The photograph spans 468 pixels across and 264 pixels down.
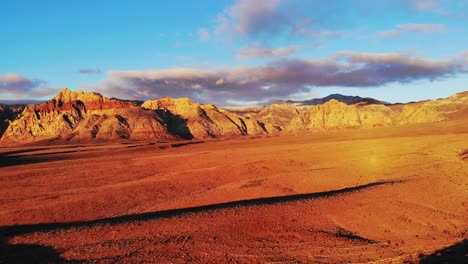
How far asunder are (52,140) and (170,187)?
342 feet

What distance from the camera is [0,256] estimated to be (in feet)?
39.9

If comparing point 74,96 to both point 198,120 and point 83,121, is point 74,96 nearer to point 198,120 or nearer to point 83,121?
point 83,121

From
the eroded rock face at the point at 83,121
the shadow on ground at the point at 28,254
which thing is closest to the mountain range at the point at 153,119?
the eroded rock face at the point at 83,121

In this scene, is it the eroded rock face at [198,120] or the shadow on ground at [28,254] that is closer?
the shadow on ground at [28,254]

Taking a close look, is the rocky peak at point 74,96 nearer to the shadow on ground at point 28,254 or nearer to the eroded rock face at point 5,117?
the eroded rock face at point 5,117

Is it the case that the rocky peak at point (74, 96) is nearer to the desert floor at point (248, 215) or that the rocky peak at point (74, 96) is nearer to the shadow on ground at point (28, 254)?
the desert floor at point (248, 215)

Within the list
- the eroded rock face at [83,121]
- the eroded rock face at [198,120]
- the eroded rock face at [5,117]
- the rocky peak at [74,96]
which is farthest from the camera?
the eroded rock face at [5,117]

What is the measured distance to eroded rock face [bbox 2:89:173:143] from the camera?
122125 mm

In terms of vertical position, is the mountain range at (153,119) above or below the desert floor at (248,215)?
above

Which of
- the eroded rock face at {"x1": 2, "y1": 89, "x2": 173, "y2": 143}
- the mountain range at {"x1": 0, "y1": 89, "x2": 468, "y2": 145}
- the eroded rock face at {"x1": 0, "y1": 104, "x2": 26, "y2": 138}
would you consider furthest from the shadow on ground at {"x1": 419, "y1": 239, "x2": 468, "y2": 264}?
the eroded rock face at {"x1": 0, "y1": 104, "x2": 26, "y2": 138}

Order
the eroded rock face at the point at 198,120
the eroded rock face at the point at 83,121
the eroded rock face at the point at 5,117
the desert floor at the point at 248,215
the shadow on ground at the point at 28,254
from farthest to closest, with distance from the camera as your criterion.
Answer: the eroded rock face at the point at 5,117 < the eroded rock face at the point at 198,120 < the eroded rock face at the point at 83,121 < the desert floor at the point at 248,215 < the shadow on ground at the point at 28,254

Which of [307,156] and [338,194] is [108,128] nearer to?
[307,156]

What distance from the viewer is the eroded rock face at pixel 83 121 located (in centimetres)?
12212

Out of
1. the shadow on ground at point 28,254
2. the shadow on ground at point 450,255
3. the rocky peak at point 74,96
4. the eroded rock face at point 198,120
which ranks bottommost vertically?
the shadow on ground at point 450,255
